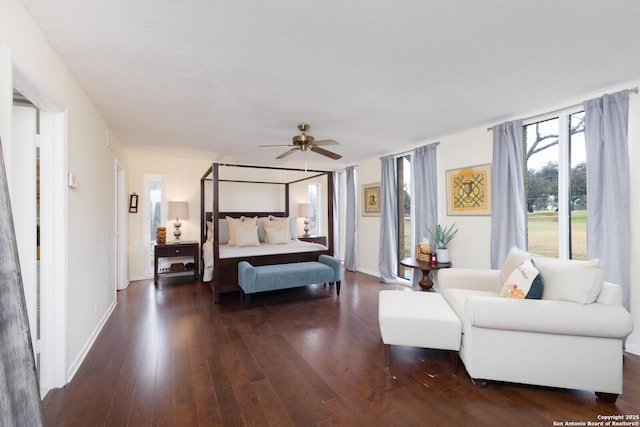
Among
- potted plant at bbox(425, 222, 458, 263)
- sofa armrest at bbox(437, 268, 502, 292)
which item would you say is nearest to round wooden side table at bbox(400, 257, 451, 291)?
potted plant at bbox(425, 222, 458, 263)

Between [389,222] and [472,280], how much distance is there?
2260mm

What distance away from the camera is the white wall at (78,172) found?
1371mm

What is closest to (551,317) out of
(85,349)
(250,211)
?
(85,349)

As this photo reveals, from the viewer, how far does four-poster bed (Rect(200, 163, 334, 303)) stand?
4027 mm

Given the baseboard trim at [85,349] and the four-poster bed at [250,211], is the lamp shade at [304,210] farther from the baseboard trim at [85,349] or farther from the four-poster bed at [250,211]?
the baseboard trim at [85,349]


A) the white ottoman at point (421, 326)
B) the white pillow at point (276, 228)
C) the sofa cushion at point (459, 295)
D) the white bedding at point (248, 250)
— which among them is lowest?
the white ottoman at point (421, 326)

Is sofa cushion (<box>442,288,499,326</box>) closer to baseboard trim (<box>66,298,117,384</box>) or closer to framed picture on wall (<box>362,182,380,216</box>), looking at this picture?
framed picture on wall (<box>362,182,380,216</box>)

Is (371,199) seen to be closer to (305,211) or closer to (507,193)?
(305,211)

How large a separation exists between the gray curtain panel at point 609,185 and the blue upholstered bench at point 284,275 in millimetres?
2891

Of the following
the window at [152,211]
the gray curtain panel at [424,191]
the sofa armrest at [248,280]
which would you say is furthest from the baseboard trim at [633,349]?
the window at [152,211]

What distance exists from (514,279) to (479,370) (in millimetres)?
755

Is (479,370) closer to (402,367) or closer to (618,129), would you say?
(402,367)

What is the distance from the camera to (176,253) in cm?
484

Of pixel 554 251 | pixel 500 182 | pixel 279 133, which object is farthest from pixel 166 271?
pixel 554 251
